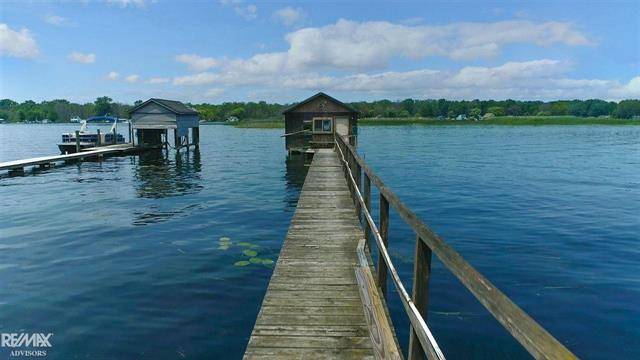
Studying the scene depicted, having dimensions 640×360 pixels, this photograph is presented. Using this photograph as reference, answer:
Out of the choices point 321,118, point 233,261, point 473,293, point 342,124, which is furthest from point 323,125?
point 473,293

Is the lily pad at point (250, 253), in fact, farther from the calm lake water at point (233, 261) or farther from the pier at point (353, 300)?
→ the pier at point (353, 300)

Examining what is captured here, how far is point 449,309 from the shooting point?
805cm

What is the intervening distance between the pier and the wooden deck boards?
0.4 inches

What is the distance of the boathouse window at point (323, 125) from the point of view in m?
34.4

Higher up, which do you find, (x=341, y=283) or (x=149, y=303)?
(x=341, y=283)

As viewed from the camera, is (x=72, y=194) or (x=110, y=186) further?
(x=110, y=186)

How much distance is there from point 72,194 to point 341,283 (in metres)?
18.8

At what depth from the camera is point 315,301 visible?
17.1 ft

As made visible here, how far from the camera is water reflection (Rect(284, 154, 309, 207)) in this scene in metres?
19.9

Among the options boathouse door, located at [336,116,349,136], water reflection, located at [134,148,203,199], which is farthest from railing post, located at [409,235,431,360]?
boathouse door, located at [336,116,349,136]

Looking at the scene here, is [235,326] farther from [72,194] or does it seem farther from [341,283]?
[72,194]

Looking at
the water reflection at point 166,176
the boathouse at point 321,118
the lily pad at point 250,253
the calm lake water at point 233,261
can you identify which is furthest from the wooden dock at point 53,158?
the lily pad at point 250,253

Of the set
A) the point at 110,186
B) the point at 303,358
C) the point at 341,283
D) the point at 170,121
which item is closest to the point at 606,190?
the point at 341,283

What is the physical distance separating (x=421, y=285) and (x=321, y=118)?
104 feet
